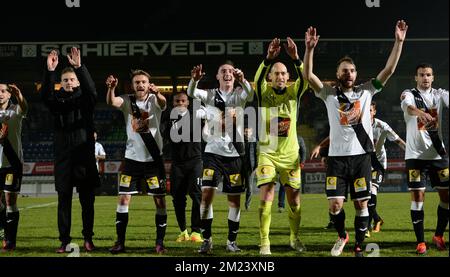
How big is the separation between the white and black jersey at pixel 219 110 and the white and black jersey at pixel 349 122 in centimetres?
101

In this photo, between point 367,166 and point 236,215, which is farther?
point 236,215

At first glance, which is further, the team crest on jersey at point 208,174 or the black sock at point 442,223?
the black sock at point 442,223

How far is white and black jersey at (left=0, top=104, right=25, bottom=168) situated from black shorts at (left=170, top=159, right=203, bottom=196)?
229 centimetres

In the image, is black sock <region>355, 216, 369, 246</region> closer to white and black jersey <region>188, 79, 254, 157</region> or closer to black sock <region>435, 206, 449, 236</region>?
black sock <region>435, 206, 449, 236</region>

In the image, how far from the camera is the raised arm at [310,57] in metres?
5.95

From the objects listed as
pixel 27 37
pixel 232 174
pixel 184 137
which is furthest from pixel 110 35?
pixel 232 174

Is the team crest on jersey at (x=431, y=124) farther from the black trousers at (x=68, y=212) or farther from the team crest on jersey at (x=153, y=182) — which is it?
the black trousers at (x=68, y=212)

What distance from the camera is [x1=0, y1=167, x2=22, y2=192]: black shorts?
6.87 metres

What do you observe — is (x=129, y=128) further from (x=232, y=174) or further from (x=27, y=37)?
(x=27, y=37)

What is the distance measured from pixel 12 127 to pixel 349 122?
4064 millimetres

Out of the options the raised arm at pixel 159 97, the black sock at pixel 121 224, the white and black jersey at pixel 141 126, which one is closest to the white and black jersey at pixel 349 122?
the raised arm at pixel 159 97

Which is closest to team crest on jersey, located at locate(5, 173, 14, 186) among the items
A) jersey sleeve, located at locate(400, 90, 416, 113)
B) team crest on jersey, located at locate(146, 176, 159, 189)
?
team crest on jersey, located at locate(146, 176, 159, 189)
